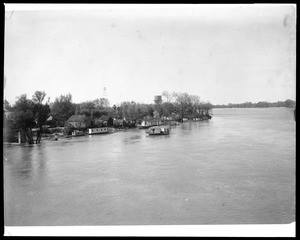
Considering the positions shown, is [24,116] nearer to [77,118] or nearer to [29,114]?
[29,114]

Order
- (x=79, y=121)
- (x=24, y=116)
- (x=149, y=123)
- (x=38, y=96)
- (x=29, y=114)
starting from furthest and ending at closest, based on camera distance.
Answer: (x=149, y=123), (x=79, y=121), (x=29, y=114), (x=24, y=116), (x=38, y=96)

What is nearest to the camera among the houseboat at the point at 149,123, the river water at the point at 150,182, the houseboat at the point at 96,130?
the river water at the point at 150,182

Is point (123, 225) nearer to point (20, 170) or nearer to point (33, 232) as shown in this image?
point (33, 232)

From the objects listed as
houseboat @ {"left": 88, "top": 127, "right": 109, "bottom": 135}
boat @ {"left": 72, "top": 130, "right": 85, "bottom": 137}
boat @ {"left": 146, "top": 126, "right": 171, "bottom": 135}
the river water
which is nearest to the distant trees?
the river water

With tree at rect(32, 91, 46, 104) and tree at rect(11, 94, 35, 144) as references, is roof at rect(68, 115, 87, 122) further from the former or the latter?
tree at rect(32, 91, 46, 104)

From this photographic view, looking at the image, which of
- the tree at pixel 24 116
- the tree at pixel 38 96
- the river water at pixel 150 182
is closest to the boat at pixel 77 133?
the river water at pixel 150 182

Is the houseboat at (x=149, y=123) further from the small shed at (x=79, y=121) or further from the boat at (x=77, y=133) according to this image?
the boat at (x=77, y=133)

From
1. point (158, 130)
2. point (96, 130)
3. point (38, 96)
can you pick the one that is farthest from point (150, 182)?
point (158, 130)

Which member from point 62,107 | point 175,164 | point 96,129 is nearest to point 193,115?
point 96,129

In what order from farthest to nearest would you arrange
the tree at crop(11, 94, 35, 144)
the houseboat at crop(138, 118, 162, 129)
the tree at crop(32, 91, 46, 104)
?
1. the houseboat at crop(138, 118, 162, 129)
2. the tree at crop(32, 91, 46, 104)
3. the tree at crop(11, 94, 35, 144)
